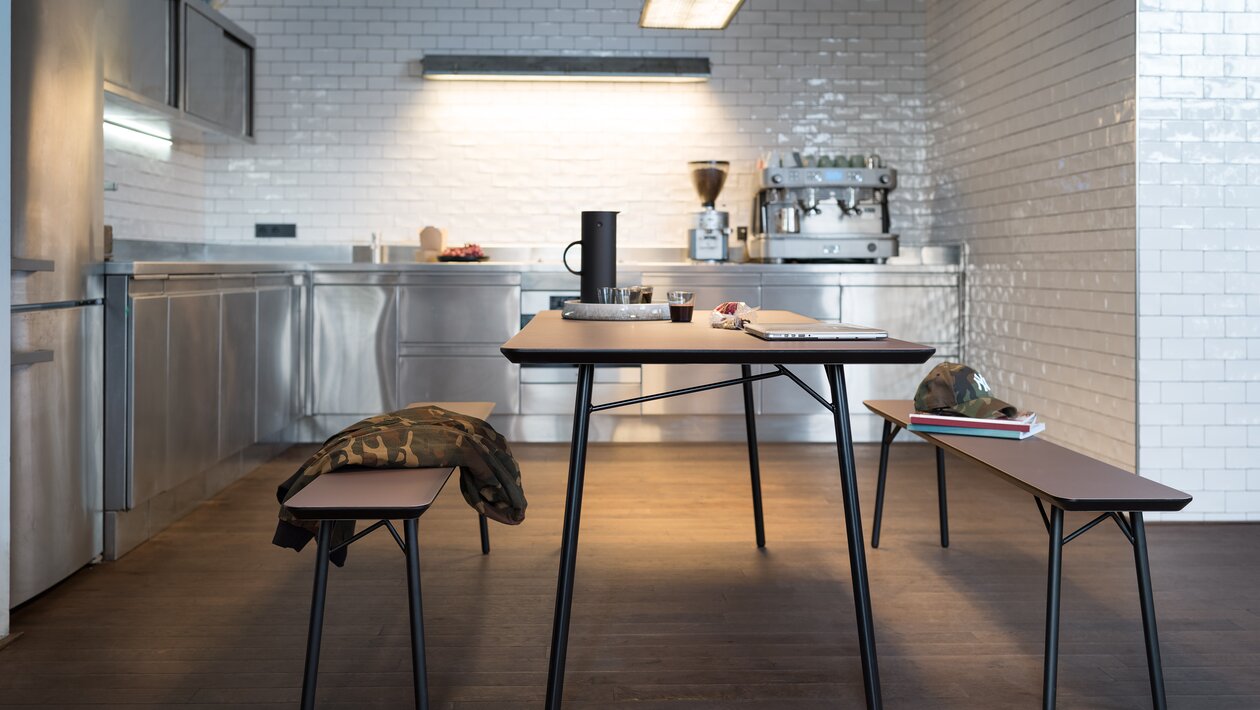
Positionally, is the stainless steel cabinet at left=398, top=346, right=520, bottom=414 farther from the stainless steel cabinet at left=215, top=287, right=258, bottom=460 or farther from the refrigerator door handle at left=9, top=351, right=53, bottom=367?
the refrigerator door handle at left=9, top=351, right=53, bottom=367

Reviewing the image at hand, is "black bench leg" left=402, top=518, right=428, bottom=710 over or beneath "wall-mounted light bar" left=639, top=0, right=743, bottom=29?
beneath

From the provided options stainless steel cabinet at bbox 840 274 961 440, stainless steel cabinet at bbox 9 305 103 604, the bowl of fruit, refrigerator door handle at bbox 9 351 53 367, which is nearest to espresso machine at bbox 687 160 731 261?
stainless steel cabinet at bbox 840 274 961 440

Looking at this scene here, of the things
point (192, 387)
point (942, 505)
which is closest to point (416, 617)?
point (942, 505)

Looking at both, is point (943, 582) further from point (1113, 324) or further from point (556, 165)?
point (556, 165)

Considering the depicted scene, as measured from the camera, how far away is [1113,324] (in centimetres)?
393

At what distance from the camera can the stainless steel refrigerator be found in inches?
112

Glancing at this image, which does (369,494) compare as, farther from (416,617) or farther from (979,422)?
(979,422)

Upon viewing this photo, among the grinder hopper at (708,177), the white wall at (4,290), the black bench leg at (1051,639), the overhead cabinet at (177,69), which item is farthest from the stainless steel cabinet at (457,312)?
the black bench leg at (1051,639)

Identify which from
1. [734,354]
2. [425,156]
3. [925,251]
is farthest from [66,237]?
[925,251]

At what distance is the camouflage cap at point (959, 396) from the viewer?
279 centimetres

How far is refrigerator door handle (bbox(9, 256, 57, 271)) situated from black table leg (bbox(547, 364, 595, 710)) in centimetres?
154

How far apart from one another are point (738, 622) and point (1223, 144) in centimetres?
248

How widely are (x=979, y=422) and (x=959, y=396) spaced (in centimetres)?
10

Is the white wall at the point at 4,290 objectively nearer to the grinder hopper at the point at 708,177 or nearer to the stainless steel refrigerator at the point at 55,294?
the stainless steel refrigerator at the point at 55,294
